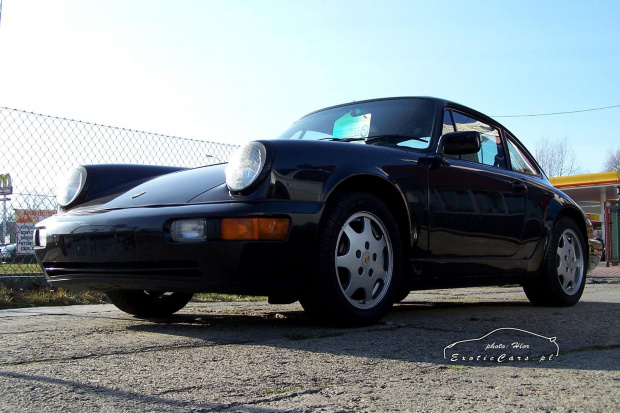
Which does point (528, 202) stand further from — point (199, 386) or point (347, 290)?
point (199, 386)

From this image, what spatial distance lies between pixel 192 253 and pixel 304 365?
32.8 inches

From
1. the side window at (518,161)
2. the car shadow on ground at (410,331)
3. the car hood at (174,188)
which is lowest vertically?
the car shadow on ground at (410,331)

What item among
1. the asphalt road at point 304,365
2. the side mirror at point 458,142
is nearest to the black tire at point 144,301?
the asphalt road at point 304,365

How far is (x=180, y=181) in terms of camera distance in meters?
3.61

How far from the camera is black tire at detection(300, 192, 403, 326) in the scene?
3195mm

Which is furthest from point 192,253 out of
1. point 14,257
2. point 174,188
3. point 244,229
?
point 14,257

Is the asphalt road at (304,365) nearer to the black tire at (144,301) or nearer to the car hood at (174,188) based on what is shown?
the black tire at (144,301)

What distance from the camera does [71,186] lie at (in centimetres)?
408

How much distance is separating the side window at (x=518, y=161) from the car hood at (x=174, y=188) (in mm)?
2346

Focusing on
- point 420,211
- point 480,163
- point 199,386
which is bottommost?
point 199,386

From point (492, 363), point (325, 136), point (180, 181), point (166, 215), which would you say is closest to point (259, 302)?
point (325, 136)

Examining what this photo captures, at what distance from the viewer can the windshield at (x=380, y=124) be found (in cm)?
417

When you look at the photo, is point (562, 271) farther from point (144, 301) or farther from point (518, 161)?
point (144, 301)

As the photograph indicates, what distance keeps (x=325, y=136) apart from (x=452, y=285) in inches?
49.1
